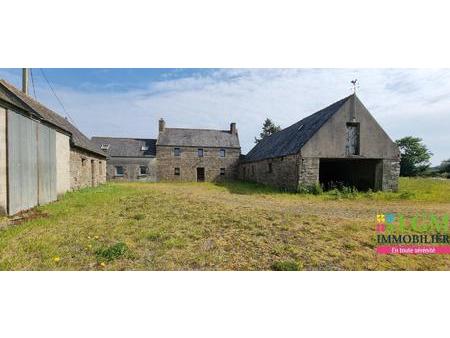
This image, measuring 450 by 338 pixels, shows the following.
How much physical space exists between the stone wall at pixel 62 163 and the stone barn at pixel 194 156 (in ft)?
53.5

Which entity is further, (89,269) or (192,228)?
(192,228)

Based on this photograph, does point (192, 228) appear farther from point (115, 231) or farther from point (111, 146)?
point (111, 146)

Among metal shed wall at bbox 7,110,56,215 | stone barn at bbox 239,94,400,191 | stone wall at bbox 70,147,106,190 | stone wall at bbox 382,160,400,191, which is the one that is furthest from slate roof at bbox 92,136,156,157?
stone wall at bbox 382,160,400,191

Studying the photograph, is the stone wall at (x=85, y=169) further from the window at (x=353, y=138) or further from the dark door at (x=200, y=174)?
the window at (x=353, y=138)

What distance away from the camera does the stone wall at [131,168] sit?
1056 inches

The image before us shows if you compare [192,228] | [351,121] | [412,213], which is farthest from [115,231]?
[351,121]

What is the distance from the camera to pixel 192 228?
19.3 ft

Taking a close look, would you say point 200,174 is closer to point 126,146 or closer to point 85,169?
point 126,146

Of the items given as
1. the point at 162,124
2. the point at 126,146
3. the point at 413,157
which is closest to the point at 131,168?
the point at 126,146

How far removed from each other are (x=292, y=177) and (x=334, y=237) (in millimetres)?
8888

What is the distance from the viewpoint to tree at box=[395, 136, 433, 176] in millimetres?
39906

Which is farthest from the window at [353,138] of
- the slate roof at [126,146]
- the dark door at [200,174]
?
the slate roof at [126,146]

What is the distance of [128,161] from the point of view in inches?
1075

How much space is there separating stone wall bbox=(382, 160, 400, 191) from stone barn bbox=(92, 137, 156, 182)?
22879 mm
